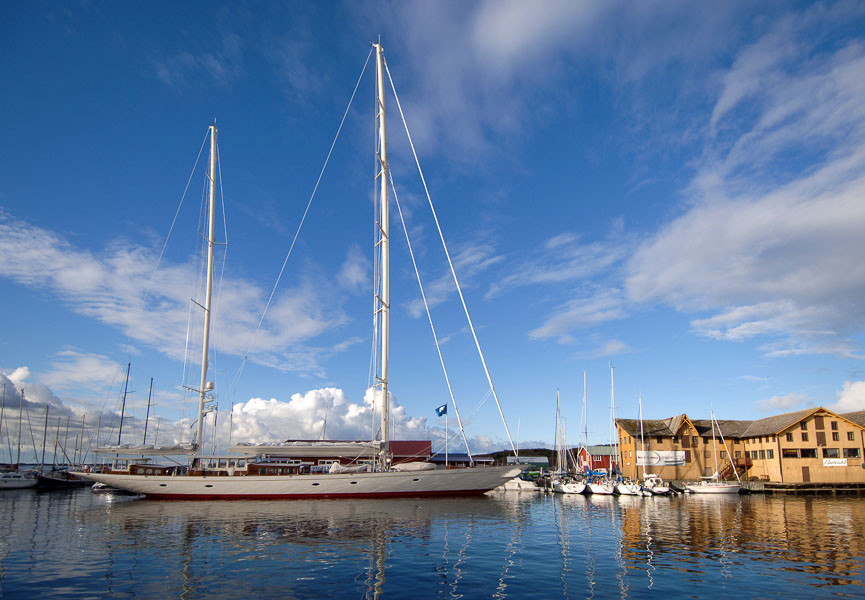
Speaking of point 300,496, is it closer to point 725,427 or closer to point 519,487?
point 519,487

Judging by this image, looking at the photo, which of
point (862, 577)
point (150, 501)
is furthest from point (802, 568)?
point (150, 501)

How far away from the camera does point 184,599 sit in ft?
50.2

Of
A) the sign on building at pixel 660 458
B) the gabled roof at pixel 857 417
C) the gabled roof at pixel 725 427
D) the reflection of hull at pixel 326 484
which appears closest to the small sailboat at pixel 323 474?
the reflection of hull at pixel 326 484

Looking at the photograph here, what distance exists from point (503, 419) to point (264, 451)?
2500 centimetres

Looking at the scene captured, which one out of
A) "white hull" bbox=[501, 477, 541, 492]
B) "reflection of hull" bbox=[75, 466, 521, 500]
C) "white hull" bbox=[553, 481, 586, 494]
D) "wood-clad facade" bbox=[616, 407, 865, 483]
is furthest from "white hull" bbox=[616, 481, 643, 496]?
"wood-clad facade" bbox=[616, 407, 865, 483]

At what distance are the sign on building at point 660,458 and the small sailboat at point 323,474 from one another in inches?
1593

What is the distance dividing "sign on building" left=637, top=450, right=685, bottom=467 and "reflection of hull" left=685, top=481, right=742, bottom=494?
1352 centimetres

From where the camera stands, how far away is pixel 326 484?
4778 centimetres

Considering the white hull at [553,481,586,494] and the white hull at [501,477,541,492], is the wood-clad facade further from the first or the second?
the white hull at [553,481,586,494]

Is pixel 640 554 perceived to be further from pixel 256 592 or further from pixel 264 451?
pixel 264 451

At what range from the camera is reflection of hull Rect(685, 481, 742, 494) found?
67688mm

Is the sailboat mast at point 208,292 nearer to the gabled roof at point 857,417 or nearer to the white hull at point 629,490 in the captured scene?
the white hull at point 629,490

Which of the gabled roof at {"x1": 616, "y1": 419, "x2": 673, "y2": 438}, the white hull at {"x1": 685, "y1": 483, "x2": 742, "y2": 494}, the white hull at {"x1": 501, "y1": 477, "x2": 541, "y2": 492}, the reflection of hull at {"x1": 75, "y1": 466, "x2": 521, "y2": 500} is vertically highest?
the gabled roof at {"x1": 616, "y1": 419, "x2": 673, "y2": 438}

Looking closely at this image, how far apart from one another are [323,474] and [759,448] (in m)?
71.2
